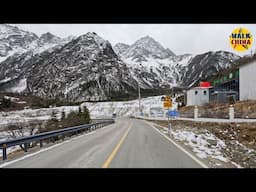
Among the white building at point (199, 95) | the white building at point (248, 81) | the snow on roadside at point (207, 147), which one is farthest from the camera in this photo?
the white building at point (199, 95)

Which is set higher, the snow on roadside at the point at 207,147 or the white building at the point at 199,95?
the white building at the point at 199,95

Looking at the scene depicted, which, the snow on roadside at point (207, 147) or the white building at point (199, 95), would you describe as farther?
the white building at point (199, 95)

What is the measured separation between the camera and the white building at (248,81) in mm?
38312

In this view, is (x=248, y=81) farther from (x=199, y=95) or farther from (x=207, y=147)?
(x=207, y=147)

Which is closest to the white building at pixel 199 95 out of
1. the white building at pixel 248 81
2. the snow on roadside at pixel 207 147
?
the white building at pixel 248 81

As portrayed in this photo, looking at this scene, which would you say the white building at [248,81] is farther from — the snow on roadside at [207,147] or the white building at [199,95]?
the white building at [199,95]

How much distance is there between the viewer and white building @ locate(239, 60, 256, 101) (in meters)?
38.3

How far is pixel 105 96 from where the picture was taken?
192 metres

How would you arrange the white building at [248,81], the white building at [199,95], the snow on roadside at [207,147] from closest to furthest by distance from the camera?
the snow on roadside at [207,147] < the white building at [248,81] < the white building at [199,95]
